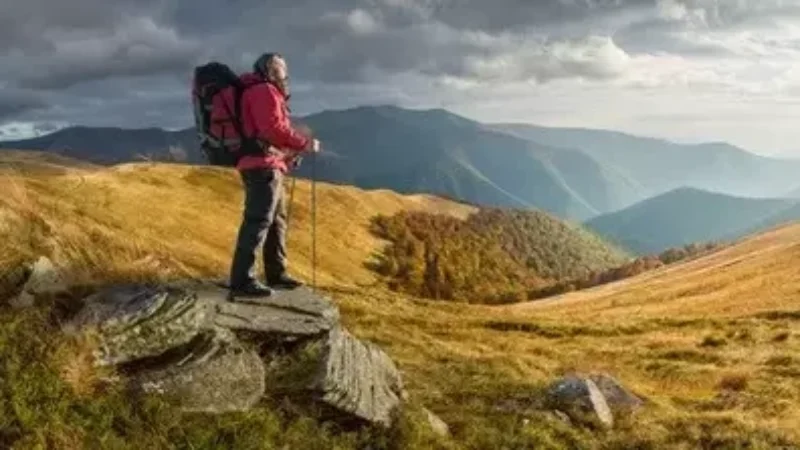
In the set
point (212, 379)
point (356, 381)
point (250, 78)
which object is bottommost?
point (356, 381)

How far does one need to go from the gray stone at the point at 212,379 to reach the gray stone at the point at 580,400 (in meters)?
7.82

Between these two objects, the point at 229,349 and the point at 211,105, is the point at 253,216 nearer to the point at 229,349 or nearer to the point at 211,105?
the point at 211,105

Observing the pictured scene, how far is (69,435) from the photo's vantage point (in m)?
11.9

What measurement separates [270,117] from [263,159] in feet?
3.22

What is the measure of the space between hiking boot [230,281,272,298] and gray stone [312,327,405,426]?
1621mm

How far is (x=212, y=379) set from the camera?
14617 millimetres

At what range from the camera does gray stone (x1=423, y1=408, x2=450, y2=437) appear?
17.2 m

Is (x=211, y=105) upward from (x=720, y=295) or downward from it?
upward

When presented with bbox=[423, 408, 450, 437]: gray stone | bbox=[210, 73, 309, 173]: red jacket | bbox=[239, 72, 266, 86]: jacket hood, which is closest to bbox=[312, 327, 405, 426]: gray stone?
bbox=[423, 408, 450, 437]: gray stone

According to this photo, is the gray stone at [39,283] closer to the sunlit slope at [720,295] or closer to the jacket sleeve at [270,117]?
the jacket sleeve at [270,117]

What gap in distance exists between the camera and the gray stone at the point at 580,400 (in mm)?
20031

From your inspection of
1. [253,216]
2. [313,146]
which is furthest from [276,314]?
[313,146]

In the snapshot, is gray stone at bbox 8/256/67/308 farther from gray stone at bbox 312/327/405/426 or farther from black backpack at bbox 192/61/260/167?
gray stone at bbox 312/327/405/426

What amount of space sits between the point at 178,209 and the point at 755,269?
113 metres
